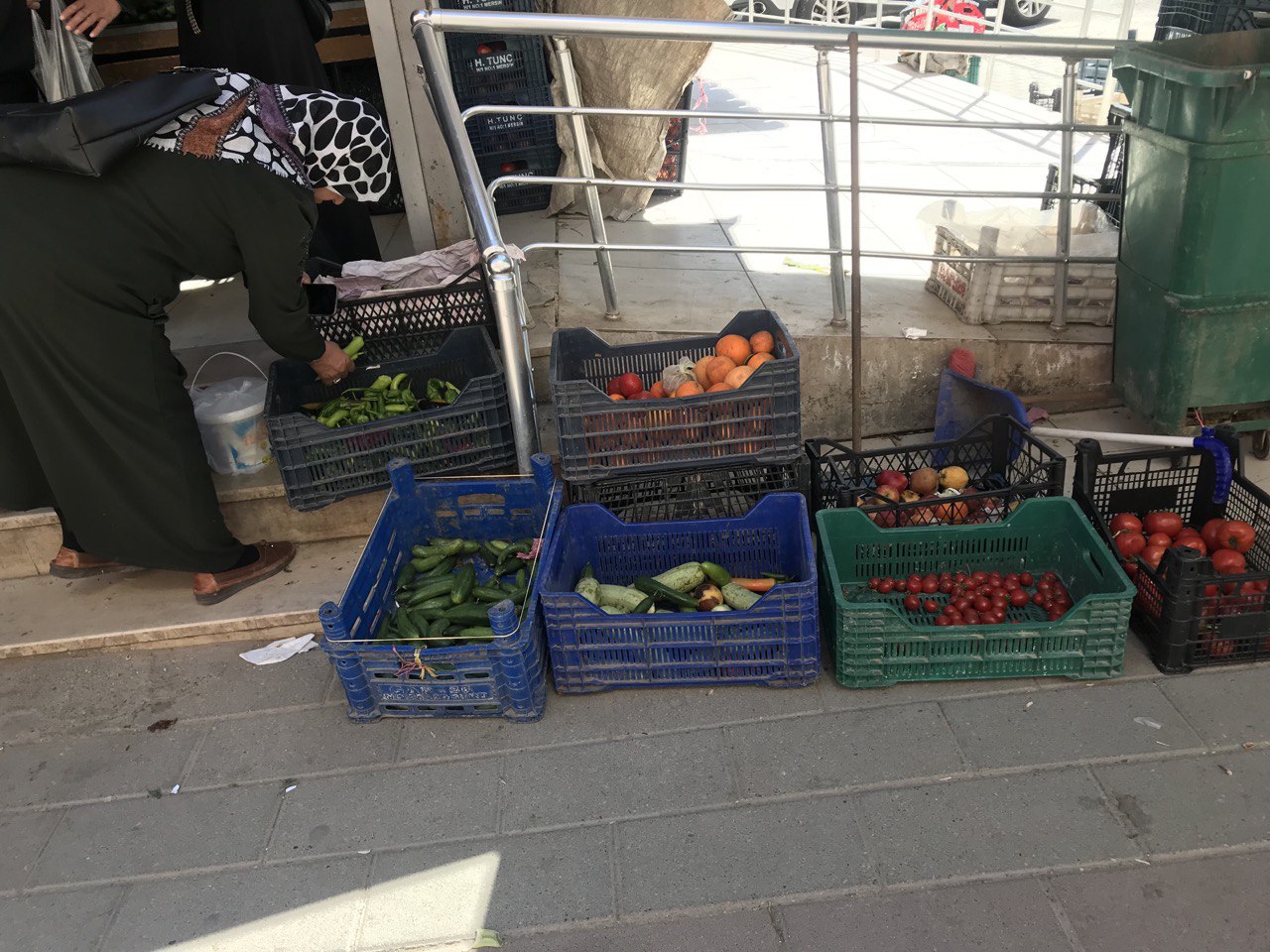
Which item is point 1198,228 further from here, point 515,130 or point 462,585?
point 515,130

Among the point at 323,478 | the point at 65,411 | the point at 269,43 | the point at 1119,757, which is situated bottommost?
the point at 1119,757

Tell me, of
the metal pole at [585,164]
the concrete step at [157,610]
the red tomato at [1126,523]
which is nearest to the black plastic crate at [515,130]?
the metal pole at [585,164]

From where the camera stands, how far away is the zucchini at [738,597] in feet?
11.3

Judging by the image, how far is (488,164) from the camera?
627 centimetres

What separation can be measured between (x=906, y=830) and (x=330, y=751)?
188 centimetres

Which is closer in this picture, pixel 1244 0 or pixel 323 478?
pixel 323 478

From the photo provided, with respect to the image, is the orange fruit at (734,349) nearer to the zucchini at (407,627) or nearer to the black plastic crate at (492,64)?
the zucchini at (407,627)

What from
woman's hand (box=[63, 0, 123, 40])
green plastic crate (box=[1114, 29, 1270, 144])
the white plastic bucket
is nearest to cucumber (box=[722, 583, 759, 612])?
the white plastic bucket

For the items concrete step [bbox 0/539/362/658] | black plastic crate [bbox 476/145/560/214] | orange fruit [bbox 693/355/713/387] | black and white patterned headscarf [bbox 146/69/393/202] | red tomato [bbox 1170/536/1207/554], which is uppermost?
black and white patterned headscarf [bbox 146/69/393/202]

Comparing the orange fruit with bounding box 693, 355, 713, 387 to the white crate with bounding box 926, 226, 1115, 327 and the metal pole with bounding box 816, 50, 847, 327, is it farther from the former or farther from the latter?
the white crate with bounding box 926, 226, 1115, 327

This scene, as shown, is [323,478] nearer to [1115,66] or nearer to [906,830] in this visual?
[906,830]

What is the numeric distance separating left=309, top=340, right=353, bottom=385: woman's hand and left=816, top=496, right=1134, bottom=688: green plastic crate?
78.4 inches

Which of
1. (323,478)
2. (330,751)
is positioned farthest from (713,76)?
(330,751)

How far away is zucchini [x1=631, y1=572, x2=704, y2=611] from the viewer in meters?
3.46
